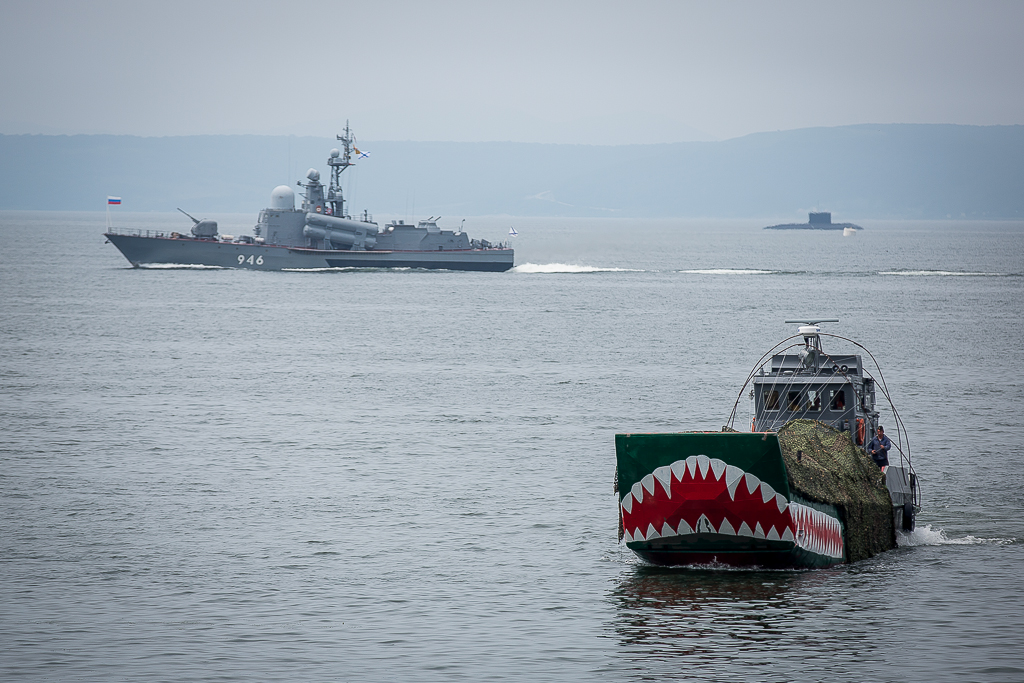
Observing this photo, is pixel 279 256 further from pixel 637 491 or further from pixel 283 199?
pixel 637 491

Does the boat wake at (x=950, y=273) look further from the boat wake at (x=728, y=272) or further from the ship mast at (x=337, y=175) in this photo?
the ship mast at (x=337, y=175)

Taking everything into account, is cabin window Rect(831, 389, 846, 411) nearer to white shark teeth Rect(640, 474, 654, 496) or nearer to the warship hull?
white shark teeth Rect(640, 474, 654, 496)

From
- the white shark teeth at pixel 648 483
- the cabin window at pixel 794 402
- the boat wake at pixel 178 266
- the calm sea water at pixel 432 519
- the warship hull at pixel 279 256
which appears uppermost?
the warship hull at pixel 279 256

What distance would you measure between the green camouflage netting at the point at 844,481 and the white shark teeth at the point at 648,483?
298cm

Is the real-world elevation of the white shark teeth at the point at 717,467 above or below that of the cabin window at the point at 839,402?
below

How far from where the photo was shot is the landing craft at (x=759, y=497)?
23500mm

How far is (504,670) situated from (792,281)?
4942 inches

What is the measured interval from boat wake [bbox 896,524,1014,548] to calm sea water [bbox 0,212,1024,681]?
12 cm

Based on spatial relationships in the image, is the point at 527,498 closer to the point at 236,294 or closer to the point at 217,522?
the point at 217,522

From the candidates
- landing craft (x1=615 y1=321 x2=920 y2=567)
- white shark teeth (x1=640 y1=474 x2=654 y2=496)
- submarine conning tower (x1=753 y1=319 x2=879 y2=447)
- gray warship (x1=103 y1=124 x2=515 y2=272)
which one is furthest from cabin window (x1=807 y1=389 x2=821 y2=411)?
gray warship (x1=103 y1=124 x2=515 y2=272)

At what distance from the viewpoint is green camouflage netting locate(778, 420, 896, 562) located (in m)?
25.1

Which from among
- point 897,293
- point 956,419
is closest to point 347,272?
point 897,293

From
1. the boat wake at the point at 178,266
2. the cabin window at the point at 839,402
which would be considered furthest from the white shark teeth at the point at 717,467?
the boat wake at the point at 178,266

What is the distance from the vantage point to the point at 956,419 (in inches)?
1844
